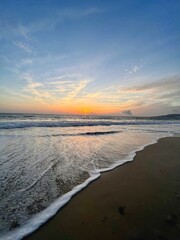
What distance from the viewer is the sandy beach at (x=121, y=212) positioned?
7.15 ft

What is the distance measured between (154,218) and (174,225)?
0.28 m

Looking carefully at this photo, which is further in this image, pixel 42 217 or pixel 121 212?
pixel 121 212

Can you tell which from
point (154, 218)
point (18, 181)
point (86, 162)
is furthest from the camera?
point (86, 162)

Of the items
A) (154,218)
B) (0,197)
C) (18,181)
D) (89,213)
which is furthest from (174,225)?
(18,181)

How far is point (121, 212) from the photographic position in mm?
2682

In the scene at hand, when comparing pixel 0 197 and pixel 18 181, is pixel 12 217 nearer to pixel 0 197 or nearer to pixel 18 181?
pixel 0 197

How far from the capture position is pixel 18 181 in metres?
3.78

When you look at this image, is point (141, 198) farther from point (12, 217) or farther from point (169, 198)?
point (12, 217)

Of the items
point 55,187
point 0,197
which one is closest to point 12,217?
point 0,197

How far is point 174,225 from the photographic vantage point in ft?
7.68

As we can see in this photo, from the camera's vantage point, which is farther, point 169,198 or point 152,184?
point 152,184

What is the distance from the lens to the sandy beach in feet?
7.15

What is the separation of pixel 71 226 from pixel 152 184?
2.32 m

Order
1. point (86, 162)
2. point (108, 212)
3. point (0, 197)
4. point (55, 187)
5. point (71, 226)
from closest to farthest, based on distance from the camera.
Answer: point (71, 226) → point (108, 212) → point (0, 197) → point (55, 187) → point (86, 162)
